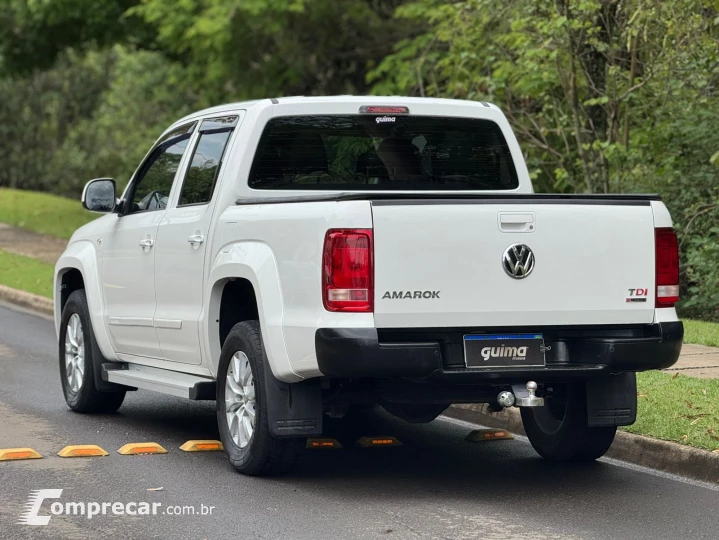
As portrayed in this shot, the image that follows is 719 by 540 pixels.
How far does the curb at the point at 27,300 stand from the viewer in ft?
57.1

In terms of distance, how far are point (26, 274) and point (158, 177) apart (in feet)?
37.6

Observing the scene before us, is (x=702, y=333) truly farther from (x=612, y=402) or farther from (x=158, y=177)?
(x=158, y=177)

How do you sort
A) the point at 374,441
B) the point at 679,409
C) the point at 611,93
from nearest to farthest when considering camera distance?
1. the point at 374,441
2. the point at 679,409
3. the point at 611,93

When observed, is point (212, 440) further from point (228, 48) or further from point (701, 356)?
point (228, 48)

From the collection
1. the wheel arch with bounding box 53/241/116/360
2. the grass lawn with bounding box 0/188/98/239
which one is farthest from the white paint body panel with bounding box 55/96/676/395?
the grass lawn with bounding box 0/188/98/239

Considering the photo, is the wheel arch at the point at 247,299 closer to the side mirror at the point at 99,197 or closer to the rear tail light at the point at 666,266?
the side mirror at the point at 99,197

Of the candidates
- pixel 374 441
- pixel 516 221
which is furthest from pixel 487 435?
pixel 516 221

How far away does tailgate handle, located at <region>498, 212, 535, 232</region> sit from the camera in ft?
22.8

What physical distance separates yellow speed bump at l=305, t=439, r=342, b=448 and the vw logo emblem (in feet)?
7.14

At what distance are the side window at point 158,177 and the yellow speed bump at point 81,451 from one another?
1641 millimetres

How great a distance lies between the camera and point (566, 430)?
8156mm

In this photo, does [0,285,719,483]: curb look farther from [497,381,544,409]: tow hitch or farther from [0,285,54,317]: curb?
[0,285,54,317]: curb

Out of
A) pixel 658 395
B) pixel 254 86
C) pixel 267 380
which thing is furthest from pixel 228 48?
pixel 267 380

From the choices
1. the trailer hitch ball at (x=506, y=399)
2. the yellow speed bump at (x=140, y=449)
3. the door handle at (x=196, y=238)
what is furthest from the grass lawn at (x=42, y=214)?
the trailer hitch ball at (x=506, y=399)
